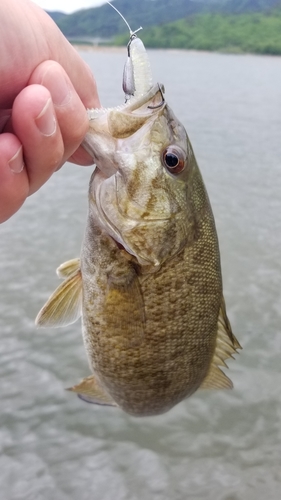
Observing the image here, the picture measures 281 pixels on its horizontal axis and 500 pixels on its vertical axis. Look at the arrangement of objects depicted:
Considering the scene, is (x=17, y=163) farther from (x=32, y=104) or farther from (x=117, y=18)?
(x=117, y=18)

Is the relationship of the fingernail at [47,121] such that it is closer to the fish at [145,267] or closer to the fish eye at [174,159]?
the fish at [145,267]

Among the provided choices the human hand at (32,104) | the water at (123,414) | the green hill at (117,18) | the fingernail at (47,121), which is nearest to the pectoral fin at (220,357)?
the human hand at (32,104)

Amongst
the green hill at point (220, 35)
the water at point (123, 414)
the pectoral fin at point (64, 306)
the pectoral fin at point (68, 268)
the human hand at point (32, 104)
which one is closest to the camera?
the human hand at point (32, 104)

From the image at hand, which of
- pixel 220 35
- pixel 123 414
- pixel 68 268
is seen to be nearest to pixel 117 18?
pixel 220 35

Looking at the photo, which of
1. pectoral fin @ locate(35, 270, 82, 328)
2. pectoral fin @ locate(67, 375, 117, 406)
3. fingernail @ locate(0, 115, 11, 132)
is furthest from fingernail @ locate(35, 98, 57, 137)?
pectoral fin @ locate(67, 375, 117, 406)

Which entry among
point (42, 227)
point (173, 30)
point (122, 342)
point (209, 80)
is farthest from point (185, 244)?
point (173, 30)

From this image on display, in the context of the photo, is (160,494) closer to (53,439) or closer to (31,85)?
(53,439)
